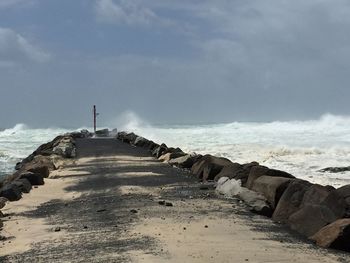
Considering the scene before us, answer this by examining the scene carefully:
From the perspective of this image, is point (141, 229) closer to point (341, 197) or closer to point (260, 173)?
point (341, 197)

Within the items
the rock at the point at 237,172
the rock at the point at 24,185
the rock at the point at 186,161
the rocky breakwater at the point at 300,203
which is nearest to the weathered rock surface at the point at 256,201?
the rocky breakwater at the point at 300,203

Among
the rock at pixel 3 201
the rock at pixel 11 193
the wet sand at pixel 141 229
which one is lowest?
the wet sand at pixel 141 229

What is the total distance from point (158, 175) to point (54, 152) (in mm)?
8667

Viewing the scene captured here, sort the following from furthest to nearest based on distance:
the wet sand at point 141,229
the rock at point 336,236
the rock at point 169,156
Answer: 1. the rock at point 169,156
2. the rock at point 336,236
3. the wet sand at point 141,229

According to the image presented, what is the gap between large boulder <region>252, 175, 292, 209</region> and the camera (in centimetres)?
812

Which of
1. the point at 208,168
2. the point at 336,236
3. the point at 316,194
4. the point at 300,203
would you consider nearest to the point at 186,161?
the point at 208,168

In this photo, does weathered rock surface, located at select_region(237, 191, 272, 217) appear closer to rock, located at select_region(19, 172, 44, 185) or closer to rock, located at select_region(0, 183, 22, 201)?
rock, located at select_region(0, 183, 22, 201)

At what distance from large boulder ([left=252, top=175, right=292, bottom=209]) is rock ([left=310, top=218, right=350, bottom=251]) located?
6.11 feet

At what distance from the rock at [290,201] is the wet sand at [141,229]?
0.26 meters

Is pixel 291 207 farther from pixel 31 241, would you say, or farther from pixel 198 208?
pixel 31 241

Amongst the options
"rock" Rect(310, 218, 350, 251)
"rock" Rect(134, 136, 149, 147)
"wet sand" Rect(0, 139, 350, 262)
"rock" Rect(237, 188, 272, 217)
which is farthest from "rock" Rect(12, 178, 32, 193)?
"rock" Rect(134, 136, 149, 147)

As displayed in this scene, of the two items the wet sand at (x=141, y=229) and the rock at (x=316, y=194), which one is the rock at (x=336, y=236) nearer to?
the wet sand at (x=141, y=229)

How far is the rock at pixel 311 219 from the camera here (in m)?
6.57

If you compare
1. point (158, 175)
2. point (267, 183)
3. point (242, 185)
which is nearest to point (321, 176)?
point (158, 175)
